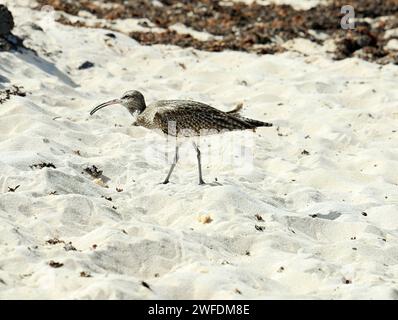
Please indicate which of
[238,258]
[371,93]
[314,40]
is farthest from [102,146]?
[314,40]

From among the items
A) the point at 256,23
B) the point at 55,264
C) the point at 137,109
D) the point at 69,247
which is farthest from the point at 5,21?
the point at 55,264

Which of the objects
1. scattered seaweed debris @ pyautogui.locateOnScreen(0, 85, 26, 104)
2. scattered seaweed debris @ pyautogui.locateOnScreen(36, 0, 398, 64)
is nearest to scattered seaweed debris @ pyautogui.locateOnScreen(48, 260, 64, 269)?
scattered seaweed debris @ pyautogui.locateOnScreen(0, 85, 26, 104)

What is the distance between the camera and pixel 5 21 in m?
15.7

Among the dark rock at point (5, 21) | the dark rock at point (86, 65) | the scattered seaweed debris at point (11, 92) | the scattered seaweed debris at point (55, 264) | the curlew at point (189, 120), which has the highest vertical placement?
the curlew at point (189, 120)

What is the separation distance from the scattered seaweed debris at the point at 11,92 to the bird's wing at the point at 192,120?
166 inches

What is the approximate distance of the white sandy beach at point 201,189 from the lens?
6668 millimetres

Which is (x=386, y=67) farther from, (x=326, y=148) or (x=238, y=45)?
(x=326, y=148)

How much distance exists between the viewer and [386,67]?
17172 millimetres

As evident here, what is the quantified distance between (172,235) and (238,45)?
12.6m

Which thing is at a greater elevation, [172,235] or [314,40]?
[172,235]

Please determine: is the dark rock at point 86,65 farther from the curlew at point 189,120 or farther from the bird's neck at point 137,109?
the curlew at point 189,120

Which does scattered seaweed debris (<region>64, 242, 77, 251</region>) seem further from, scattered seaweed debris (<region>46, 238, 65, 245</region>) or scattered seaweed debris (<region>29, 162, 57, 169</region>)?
scattered seaweed debris (<region>29, 162, 57, 169</region>)

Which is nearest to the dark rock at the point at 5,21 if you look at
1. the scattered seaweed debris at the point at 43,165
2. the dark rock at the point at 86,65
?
the dark rock at the point at 86,65

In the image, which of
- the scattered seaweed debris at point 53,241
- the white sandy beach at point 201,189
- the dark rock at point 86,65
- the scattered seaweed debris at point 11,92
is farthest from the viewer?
the dark rock at point 86,65
